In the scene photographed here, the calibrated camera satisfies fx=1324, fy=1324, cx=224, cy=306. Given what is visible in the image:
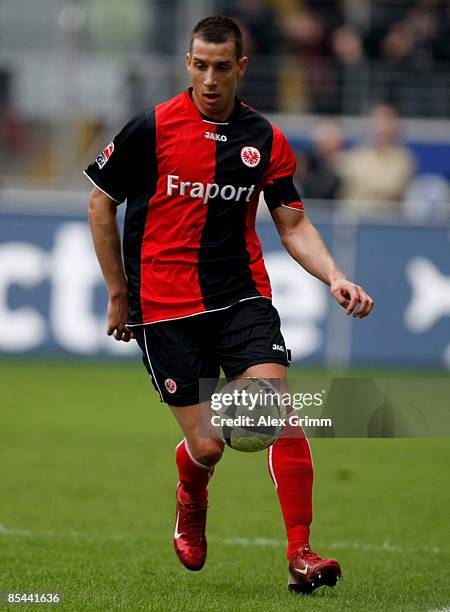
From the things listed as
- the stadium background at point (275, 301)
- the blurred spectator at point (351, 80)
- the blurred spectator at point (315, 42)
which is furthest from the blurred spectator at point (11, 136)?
the blurred spectator at point (351, 80)

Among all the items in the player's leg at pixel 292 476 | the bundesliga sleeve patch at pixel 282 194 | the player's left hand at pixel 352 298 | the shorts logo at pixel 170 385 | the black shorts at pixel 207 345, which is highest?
the bundesliga sleeve patch at pixel 282 194

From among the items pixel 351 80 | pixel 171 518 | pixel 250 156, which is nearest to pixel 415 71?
pixel 351 80

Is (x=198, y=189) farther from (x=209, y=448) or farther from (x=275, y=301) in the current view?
(x=275, y=301)

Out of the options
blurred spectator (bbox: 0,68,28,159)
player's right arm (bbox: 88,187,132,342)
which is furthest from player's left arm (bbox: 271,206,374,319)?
blurred spectator (bbox: 0,68,28,159)

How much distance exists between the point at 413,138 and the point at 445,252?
3.90 m

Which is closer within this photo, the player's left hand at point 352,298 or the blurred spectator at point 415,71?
the player's left hand at point 352,298

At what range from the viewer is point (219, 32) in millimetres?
5484

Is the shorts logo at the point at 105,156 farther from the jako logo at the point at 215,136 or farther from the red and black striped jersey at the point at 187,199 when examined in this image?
the jako logo at the point at 215,136

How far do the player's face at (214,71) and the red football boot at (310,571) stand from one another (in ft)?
6.23

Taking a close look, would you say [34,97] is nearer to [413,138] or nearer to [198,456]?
[413,138]

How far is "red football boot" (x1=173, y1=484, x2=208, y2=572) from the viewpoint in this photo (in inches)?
228

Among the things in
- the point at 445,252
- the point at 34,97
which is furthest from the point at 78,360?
the point at 34,97

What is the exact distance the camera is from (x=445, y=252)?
13.8m

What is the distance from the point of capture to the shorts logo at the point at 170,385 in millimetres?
5592
